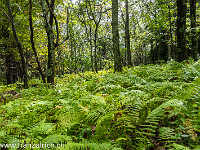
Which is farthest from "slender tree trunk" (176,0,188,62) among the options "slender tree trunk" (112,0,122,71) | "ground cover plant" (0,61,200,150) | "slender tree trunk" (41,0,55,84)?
"slender tree trunk" (41,0,55,84)

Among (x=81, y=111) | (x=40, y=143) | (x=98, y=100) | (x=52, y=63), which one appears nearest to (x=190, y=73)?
(x=98, y=100)

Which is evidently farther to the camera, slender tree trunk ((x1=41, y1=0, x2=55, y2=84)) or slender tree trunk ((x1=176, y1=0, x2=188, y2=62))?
slender tree trunk ((x1=176, y1=0, x2=188, y2=62))

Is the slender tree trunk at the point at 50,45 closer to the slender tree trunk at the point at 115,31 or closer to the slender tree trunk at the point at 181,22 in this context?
the slender tree trunk at the point at 115,31

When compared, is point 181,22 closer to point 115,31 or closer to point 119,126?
point 115,31

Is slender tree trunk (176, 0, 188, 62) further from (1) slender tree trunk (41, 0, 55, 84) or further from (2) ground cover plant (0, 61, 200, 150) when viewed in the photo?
(1) slender tree trunk (41, 0, 55, 84)

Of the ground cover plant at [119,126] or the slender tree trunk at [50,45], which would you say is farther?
the slender tree trunk at [50,45]

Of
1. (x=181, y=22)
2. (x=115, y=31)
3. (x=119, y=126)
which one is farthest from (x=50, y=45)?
(x=181, y=22)

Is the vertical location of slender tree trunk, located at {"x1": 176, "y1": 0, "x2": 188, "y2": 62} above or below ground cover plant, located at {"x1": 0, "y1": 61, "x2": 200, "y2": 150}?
above

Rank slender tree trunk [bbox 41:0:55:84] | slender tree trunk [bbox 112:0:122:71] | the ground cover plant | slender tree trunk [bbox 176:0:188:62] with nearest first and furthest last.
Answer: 1. the ground cover plant
2. slender tree trunk [bbox 41:0:55:84]
3. slender tree trunk [bbox 176:0:188:62]
4. slender tree trunk [bbox 112:0:122:71]

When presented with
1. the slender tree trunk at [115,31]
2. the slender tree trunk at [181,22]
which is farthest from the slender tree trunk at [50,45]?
the slender tree trunk at [181,22]

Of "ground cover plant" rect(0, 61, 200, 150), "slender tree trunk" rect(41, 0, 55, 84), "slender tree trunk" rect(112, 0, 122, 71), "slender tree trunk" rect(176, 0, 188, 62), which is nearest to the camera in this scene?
"ground cover plant" rect(0, 61, 200, 150)

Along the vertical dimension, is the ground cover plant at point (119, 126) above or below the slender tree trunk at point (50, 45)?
below

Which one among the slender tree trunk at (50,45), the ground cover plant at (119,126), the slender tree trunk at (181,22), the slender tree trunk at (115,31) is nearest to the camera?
the ground cover plant at (119,126)

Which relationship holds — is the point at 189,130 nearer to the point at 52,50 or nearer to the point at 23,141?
the point at 23,141
